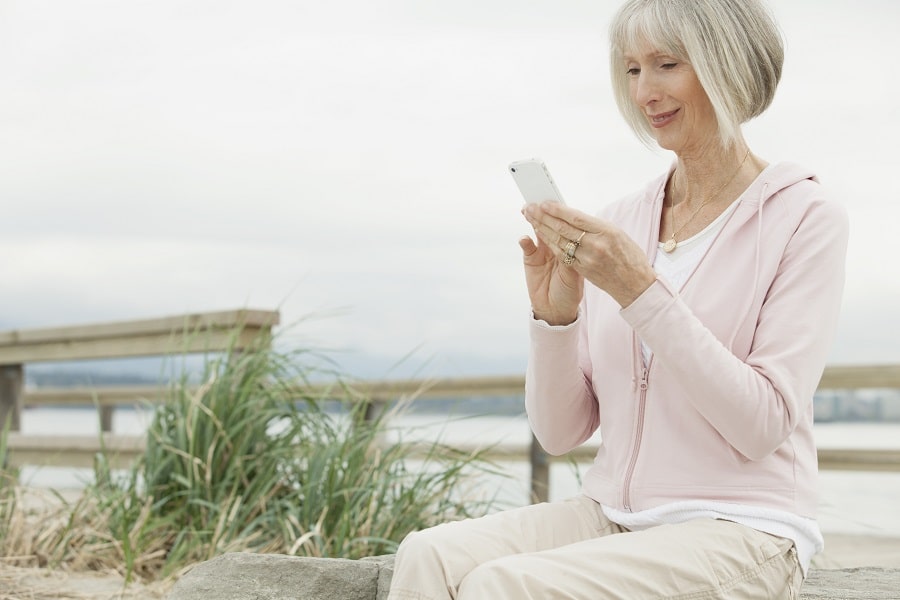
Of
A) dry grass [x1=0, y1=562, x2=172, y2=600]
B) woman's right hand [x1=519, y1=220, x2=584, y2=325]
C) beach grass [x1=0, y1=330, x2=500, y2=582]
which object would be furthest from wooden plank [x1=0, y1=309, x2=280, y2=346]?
woman's right hand [x1=519, y1=220, x2=584, y2=325]

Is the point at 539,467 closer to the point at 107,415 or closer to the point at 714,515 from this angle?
the point at 714,515

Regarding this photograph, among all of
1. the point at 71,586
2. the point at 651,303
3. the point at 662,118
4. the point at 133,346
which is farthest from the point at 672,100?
the point at 133,346

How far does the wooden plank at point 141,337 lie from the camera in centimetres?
405

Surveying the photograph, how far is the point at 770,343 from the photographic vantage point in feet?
5.39

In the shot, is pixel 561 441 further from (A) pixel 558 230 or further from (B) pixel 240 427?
(B) pixel 240 427

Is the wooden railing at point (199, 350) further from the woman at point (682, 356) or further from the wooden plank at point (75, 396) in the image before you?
the woman at point (682, 356)

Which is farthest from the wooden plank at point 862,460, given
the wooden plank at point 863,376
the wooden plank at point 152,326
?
the wooden plank at point 152,326

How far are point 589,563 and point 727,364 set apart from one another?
352mm

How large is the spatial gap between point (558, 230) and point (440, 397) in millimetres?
3275

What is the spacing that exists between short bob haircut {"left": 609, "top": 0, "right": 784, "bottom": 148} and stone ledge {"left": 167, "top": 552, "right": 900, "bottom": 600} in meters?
0.95

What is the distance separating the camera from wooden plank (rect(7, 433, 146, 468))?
4.76 meters

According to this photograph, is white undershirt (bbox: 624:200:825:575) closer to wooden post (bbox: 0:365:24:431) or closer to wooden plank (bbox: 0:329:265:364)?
wooden plank (bbox: 0:329:265:364)

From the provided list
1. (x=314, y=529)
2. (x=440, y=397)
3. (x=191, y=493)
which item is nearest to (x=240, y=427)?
(x=191, y=493)

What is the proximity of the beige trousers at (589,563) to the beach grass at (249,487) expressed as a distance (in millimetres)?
1500
